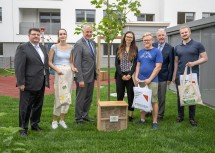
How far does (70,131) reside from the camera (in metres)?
5.68

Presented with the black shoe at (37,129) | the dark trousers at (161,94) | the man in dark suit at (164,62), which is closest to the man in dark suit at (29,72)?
the black shoe at (37,129)

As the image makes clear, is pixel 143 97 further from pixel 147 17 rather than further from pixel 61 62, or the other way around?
pixel 147 17

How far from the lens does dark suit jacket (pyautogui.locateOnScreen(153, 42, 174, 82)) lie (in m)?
6.36

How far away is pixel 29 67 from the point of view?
5.30 m

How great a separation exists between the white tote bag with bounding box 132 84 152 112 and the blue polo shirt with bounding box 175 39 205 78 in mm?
877

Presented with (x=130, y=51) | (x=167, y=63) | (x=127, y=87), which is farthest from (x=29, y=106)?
(x=167, y=63)

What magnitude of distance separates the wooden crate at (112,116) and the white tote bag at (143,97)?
0.27m

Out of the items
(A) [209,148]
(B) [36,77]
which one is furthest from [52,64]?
(A) [209,148]

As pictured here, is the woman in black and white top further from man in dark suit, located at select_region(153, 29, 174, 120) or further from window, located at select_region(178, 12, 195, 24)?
window, located at select_region(178, 12, 195, 24)

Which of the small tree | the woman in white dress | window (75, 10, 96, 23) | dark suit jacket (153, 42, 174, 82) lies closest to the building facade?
window (75, 10, 96, 23)

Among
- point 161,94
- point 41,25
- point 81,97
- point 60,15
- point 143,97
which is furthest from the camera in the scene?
point 41,25

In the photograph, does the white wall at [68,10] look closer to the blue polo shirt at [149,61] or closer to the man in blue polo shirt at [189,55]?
the man in blue polo shirt at [189,55]

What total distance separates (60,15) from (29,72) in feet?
77.0

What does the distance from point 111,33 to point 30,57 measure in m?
1.83
